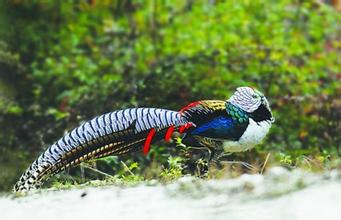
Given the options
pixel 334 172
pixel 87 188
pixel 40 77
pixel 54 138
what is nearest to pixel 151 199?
pixel 87 188

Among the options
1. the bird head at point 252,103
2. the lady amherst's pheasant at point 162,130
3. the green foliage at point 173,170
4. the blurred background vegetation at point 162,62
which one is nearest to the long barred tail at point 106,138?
the lady amherst's pheasant at point 162,130

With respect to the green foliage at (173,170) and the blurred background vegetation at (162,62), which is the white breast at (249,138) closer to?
the green foliage at (173,170)

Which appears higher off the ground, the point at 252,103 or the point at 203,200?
the point at 252,103

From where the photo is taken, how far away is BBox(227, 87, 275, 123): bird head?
5.45 metres

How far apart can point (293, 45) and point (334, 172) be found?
476cm

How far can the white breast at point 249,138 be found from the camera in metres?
5.39

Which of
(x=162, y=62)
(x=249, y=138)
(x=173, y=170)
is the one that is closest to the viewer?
(x=249, y=138)

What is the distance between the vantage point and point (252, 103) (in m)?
5.46

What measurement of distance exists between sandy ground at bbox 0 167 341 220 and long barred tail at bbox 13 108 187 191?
287 mm

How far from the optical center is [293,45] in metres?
9.66

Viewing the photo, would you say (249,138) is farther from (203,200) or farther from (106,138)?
(106,138)

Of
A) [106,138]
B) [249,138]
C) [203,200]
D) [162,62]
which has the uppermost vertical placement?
[162,62]

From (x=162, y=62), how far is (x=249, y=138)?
4.24 m

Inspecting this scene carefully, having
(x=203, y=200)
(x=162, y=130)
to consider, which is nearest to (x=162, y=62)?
(x=162, y=130)
